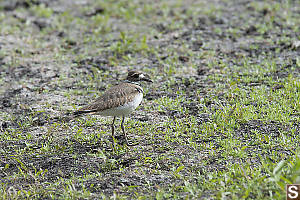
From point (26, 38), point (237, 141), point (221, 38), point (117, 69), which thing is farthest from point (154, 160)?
point (26, 38)

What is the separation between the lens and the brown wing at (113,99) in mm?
6895

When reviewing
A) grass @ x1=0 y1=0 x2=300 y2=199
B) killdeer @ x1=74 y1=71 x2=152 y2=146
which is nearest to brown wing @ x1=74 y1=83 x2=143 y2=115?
killdeer @ x1=74 y1=71 x2=152 y2=146

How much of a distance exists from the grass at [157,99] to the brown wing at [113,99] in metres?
0.73

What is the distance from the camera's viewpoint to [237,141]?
705 centimetres

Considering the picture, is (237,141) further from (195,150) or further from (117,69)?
(117,69)

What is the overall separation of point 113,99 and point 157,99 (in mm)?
2310

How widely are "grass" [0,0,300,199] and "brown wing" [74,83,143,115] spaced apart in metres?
0.73

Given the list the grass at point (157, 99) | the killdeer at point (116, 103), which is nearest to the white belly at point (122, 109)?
the killdeer at point (116, 103)

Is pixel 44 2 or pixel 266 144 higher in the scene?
pixel 44 2

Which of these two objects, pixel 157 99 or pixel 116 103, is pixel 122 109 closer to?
pixel 116 103

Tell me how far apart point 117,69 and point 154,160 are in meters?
4.62

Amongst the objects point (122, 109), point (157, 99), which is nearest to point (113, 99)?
point (122, 109)

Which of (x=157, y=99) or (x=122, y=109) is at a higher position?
(x=122, y=109)

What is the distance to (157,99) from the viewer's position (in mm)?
9203
